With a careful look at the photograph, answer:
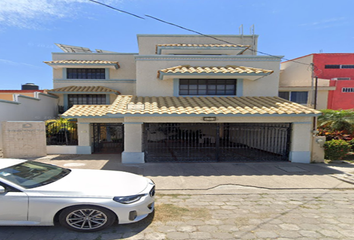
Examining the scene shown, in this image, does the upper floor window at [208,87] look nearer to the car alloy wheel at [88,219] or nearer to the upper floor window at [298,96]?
the car alloy wheel at [88,219]

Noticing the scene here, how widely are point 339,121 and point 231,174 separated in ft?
26.6

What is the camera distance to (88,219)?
3127mm

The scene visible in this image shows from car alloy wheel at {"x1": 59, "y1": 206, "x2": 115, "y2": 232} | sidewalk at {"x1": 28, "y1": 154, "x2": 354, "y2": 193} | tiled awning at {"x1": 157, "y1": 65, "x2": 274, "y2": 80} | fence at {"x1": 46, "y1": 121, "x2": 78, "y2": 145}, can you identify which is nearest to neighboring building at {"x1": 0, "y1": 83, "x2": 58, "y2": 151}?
fence at {"x1": 46, "y1": 121, "x2": 78, "y2": 145}

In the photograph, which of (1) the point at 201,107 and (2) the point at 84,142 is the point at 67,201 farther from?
(2) the point at 84,142

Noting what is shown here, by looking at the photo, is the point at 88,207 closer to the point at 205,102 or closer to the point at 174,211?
the point at 174,211

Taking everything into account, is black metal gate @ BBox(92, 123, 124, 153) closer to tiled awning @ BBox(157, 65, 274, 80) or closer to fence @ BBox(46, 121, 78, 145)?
fence @ BBox(46, 121, 78, 145)

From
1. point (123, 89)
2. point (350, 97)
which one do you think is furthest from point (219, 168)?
point (350, 97)

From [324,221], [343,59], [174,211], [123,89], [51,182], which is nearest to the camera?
[51,182]

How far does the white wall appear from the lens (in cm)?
1075

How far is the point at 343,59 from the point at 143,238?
1075 inches

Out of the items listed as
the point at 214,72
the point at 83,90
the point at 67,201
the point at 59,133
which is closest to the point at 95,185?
the point at 67,201

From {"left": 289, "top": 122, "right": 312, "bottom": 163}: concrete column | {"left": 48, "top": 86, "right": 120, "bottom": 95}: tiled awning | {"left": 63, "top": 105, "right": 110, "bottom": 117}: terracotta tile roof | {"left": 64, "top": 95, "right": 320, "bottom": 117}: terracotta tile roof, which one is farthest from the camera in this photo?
{"left": 48, "top": 86, "right": 120, "bottom": 95}: tiled awning

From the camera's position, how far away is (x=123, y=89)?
1642cm

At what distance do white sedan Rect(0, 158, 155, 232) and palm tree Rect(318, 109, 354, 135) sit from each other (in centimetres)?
1158
